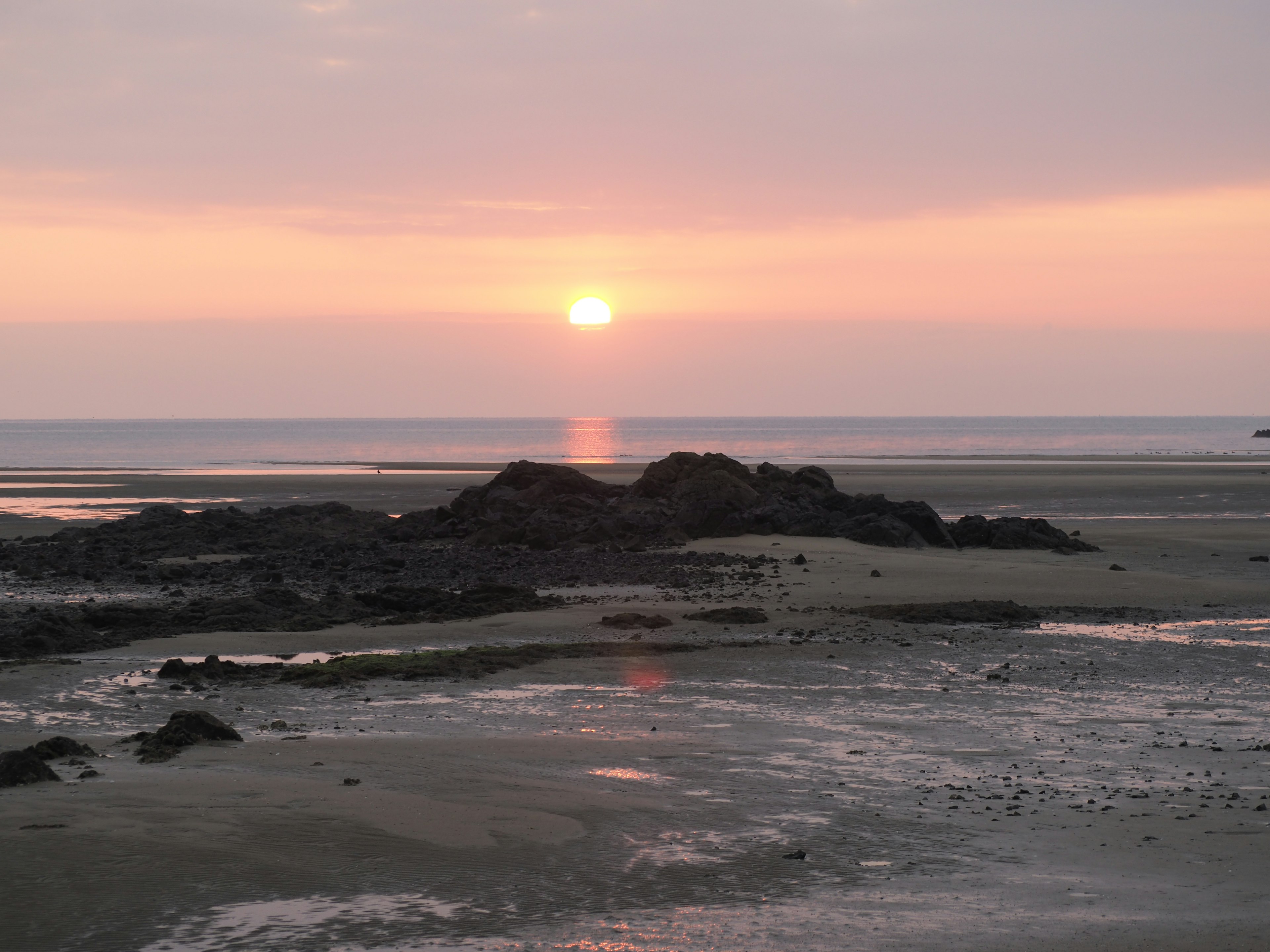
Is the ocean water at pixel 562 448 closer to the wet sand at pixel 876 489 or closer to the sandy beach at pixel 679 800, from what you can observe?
the wet sand at pixel 876 489

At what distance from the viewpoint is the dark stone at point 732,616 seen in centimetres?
1919

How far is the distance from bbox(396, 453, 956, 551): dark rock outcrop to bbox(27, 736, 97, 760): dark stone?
20.2m

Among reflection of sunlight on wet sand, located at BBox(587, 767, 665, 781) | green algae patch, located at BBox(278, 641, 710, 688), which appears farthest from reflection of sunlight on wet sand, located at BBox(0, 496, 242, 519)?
reflection of sunlight on wet sand, located at BBox(587, 767, 665, 781)

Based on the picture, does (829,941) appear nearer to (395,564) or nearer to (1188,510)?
(395,564)

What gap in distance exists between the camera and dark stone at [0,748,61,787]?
29.8ft

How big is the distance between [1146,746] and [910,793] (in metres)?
3.03

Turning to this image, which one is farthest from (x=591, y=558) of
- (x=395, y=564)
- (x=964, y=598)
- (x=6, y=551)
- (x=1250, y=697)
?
(x=1250, y=697)

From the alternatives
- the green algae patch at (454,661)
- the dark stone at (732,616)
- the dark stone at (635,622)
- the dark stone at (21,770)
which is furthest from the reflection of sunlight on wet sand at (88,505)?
the dark stone at (21,770)

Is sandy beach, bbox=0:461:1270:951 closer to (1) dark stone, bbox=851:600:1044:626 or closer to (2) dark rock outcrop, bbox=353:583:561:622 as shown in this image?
(1) dark stone, bbox=851:600:1044:626

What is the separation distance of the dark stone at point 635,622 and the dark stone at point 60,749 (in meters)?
9.48

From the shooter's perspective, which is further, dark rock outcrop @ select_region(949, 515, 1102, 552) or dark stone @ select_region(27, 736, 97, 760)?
dark rock outcrop @ select_region(949, 515, 1102, 552)

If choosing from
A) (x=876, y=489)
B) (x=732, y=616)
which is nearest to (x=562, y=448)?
(x=876, y=489)

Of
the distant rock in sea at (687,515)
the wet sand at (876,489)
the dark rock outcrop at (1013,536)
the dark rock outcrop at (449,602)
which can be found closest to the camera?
the dark rock outcrop at (449,602)

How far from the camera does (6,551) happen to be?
97.1 ft
